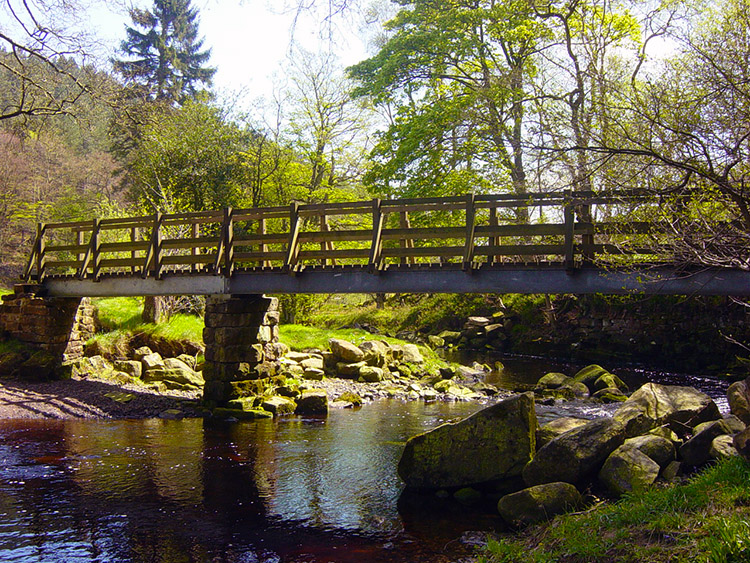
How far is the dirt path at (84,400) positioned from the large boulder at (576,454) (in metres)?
8.35

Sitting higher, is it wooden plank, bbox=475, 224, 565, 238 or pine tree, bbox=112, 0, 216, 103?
pine tree, bbox=112, 0, 216, 103

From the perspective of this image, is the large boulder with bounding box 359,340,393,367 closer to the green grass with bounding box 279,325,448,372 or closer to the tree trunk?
the green grass with bounding box 279,325,448,372

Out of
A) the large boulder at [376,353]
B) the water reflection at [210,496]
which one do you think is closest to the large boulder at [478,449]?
the water reflection at [210,496]

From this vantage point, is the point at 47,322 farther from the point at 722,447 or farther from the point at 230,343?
the point at 722,447

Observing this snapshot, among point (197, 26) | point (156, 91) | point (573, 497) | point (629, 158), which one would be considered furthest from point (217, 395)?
point (197, 26)

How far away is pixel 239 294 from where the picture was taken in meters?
14.4

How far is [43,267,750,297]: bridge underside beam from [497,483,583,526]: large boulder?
367 centimetres

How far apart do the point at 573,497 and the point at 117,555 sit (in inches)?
200

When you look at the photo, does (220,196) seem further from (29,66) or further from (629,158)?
(629,158)

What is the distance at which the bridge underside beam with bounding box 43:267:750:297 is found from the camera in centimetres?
999

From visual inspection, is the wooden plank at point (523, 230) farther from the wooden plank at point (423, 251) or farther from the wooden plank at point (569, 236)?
the wooden plank at point (423, 251)

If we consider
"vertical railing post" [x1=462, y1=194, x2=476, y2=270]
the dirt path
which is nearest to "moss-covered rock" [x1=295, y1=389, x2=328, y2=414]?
the dirt path

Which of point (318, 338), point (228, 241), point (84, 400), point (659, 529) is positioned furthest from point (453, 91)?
point (659, 529)

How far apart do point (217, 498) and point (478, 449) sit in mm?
3633
